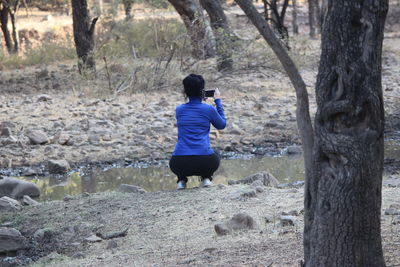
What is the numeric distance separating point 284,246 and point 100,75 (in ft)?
35.1

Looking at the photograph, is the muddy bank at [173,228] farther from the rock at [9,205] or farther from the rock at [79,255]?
the rock at [9,205]

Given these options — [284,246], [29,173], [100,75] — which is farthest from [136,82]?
[284,246]

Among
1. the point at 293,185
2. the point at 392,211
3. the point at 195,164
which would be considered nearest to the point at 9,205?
the point at 195,164

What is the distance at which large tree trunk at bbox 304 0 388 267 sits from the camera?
3684 mm

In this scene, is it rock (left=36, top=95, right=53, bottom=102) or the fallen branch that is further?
rock (left=36, top=95, right=53, bottom=102)

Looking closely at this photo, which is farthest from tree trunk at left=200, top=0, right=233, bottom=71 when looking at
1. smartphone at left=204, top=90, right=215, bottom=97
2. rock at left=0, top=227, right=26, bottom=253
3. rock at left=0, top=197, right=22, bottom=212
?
rock at left=0, top=227, right=26, bottom=253

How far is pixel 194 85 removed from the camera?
7.34 metres

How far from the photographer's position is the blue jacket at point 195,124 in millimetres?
7434

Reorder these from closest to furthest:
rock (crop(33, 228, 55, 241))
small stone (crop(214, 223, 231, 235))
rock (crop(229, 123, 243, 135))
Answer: small stone (crop(214, 223, 231, 235)) → rock (crop(33, 228, 55, 241)) → rock (crop(229, 123, 243, 135))

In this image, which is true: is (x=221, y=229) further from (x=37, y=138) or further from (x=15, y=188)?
(x=37, y=138)

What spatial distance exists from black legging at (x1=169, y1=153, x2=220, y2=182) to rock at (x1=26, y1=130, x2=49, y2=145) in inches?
171

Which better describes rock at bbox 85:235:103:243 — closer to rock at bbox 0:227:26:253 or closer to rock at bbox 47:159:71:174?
rock at bbox 0:227:26:253

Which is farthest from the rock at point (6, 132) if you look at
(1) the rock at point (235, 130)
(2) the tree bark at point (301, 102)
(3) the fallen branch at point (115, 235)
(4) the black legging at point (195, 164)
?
(2) the tree bark at point (301, 102)

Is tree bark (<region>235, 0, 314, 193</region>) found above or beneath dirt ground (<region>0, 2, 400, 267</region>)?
above
